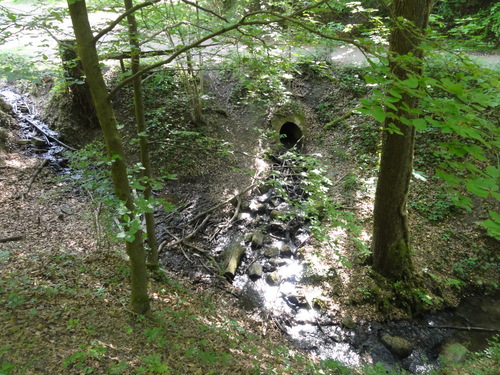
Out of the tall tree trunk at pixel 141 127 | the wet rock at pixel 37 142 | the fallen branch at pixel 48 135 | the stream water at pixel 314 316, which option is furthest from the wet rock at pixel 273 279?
the wet rock at pixel 37 142

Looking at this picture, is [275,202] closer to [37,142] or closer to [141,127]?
[141,127]

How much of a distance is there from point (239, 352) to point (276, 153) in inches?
275

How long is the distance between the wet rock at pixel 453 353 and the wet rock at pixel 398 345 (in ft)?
1.57

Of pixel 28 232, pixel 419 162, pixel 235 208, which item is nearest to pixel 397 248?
pixel 419 162

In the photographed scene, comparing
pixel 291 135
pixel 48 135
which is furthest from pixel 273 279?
pixel 48 135

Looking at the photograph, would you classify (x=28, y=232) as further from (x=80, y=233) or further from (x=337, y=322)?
(x=337, y=322)

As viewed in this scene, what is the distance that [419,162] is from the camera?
791 centimetres

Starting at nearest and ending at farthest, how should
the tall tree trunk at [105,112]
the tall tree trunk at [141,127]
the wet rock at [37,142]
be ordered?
the tall tree trunk at [105,112]
the tall tree trunk at [141,127]
the wet rock at [37,142]

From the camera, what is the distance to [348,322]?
5387 millimetres

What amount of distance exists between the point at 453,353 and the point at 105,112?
6267 mm

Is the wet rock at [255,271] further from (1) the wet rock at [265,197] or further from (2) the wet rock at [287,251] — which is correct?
(1) the wet rock at [265,197]

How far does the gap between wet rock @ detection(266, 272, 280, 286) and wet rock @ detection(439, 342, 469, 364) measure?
122 inches

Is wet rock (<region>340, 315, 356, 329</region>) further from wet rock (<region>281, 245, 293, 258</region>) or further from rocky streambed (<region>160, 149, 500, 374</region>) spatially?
wet rock (<region>281, 245, 293, 258</region>)

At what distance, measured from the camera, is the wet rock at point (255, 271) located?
6.39 metres
